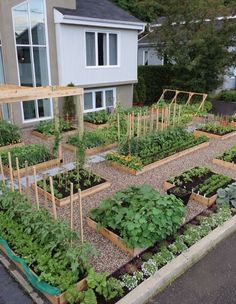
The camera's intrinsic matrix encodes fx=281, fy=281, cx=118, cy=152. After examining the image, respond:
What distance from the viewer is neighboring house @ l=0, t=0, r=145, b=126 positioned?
34.2ft

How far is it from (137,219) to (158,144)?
4.69 m

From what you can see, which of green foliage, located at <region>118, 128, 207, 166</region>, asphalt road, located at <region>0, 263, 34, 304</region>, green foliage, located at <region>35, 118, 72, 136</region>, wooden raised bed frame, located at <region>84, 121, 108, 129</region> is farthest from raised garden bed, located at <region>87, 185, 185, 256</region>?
wooden raised bed frame, located at <region>84, 121, 108, 129</region>

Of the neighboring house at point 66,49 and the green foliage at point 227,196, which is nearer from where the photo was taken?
the green foliage at point 227,196

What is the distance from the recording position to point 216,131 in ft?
34.6

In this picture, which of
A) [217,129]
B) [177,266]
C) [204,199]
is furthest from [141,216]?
[217,129]

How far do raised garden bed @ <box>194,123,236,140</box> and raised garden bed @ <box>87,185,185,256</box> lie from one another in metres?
6.27

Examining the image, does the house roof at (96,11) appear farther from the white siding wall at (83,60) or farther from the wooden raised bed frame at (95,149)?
the wooden raised bed frame at (95,149)

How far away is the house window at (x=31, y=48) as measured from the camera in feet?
34.3

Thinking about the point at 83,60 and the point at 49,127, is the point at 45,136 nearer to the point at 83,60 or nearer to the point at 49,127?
the point at 49,127

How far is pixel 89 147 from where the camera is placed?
8812 millimetres

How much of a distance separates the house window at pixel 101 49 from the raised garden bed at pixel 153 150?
19.1 feet

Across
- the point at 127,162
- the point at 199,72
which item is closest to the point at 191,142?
the point at 127,162

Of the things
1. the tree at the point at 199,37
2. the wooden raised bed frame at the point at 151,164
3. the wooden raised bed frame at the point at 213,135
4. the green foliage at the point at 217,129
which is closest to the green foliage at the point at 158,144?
the wooden raised bed frame at the point at 151,164

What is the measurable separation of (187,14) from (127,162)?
994 cm
